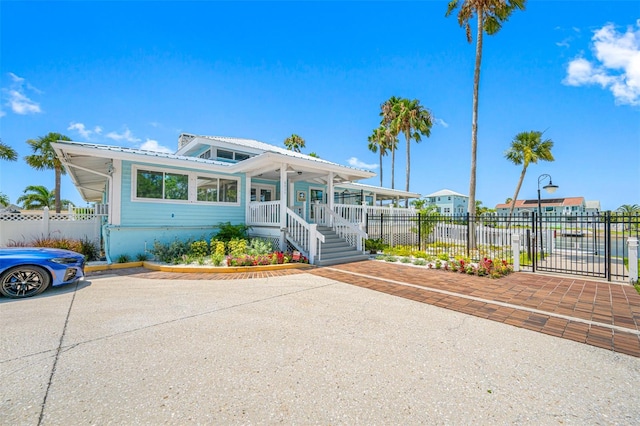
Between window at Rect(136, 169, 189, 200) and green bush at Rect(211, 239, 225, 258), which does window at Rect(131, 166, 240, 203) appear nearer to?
window at Rect(136, 169, 189, 200)

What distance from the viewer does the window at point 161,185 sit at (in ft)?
33.1

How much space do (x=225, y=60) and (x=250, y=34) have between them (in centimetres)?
182

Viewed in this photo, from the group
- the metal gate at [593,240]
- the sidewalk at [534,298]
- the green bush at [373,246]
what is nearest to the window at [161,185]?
the sidewalk at [534,298]

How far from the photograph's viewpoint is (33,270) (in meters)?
5.67

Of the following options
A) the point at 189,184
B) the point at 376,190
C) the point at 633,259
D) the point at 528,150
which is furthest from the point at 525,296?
the point at 528,150

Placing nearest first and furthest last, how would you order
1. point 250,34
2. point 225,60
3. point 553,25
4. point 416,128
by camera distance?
1. point 553,25
2. point 250,34
3. point 225,60
4. point 416,128

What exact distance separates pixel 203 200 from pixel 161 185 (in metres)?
1.66

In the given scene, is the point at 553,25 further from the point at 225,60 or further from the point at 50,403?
the point at 50,403

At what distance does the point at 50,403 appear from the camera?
2316 millimetres

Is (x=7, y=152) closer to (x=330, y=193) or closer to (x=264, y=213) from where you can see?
(x=264, y=213)

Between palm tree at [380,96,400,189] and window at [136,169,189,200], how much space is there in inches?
885

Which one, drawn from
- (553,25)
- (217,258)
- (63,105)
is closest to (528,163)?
(553,25)

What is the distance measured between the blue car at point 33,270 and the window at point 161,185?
420cm

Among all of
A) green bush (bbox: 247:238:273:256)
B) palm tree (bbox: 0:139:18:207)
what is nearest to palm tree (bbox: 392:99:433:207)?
green bush (bbox: 247:238:273:256)
